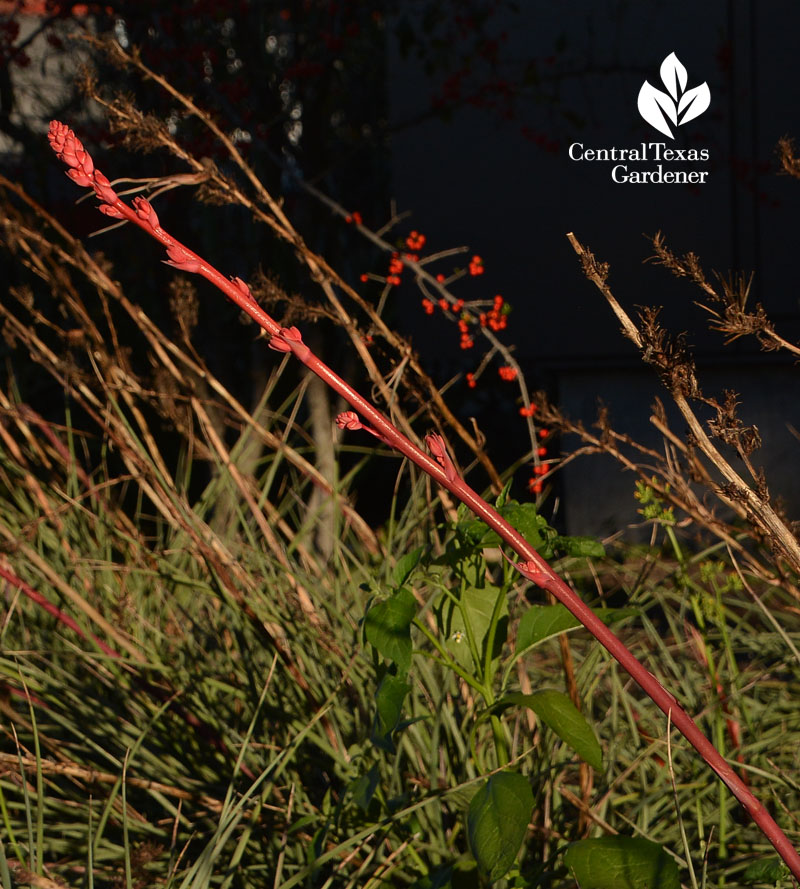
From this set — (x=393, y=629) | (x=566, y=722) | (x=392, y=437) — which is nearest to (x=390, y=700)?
(x=393, y=629)

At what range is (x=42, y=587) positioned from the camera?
225cm

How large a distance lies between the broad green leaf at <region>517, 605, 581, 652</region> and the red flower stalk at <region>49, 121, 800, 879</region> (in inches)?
13.1

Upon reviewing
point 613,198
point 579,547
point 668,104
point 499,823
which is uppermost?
point 668,104

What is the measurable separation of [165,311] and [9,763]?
357 cm

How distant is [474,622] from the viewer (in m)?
1.29

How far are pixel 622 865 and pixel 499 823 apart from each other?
0.15 meters

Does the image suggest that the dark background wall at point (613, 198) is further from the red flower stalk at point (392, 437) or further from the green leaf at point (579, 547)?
the red flower stalk at point (392, 437)

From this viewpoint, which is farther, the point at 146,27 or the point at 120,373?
the point at 146,27

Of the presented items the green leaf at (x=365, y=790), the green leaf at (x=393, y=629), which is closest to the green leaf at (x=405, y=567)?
the green leaf at (x=393, y=629)

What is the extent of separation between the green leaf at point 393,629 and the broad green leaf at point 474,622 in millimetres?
187

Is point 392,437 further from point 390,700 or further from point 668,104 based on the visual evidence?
point 668,104

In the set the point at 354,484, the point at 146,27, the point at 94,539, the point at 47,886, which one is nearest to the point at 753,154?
the point at 354,484

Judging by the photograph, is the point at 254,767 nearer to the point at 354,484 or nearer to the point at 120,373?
the point at 120,373

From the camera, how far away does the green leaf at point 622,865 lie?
102 centimetres
